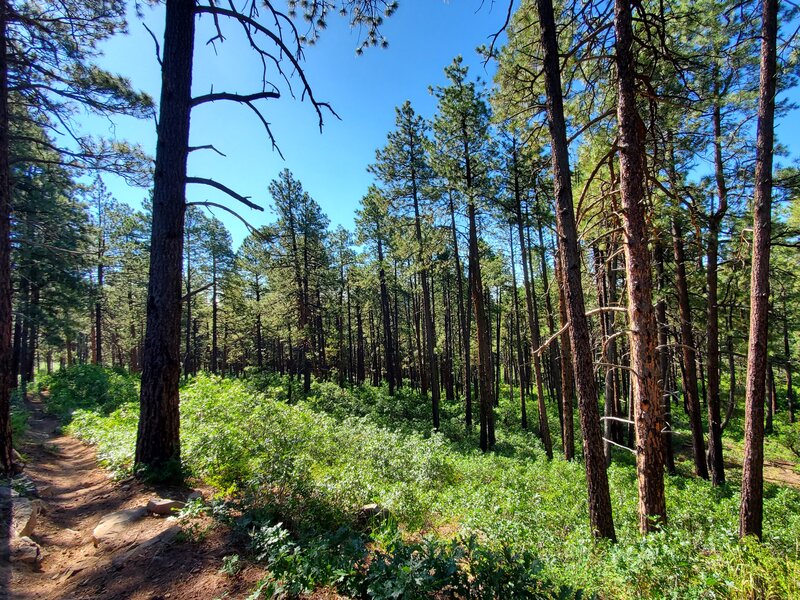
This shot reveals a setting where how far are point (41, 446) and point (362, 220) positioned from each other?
680 inches

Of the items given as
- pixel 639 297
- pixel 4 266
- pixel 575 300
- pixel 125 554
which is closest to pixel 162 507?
pixel 125 554

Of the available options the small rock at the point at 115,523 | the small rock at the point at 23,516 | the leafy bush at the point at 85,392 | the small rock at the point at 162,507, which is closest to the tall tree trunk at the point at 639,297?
the small rock at the point at 162,507

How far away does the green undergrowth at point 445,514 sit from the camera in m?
2.70

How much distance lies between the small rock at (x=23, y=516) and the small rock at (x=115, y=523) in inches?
23.9

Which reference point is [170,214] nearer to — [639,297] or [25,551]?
[25,551]

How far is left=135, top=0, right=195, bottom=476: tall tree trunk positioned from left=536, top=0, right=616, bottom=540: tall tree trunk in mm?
5035

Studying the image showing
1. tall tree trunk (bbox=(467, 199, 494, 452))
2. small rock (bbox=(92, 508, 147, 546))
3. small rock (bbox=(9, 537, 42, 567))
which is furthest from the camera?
tall tree trunk (bbox=(467, 199, 494, 452))

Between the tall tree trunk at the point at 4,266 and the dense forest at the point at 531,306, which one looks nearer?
the dense forest at the point at 531,306

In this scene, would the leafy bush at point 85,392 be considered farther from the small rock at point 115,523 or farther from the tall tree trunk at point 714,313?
the tall tree trunk at point 714,313

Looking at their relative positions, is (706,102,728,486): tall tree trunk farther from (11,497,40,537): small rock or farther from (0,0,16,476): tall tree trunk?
(0,0,16,476): tall tree trunk

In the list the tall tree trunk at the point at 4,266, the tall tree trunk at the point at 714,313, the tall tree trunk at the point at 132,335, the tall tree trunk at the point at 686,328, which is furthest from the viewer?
the tall tree trunk at the point at 132,335

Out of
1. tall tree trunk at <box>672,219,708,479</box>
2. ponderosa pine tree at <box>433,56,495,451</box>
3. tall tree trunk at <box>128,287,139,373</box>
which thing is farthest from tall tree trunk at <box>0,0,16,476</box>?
tall tree trunk at <box>128,287,139,373</box>

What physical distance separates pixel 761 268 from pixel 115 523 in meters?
9.63

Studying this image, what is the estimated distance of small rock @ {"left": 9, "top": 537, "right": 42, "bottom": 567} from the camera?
10.1ft
